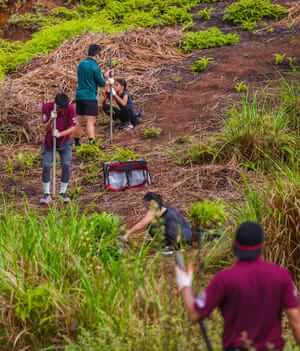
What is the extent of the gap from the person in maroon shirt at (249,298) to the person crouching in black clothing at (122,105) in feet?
33.2

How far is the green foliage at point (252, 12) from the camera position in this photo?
68.9ft

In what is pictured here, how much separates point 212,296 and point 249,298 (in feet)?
0.68

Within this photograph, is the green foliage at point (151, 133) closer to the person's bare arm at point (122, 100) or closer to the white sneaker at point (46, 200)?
the person's bare arm at point (122, 100)

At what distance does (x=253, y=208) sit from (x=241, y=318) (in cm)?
370

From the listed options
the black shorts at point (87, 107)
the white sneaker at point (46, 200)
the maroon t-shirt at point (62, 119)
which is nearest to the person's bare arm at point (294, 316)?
the maroon t-shirt at point (62, 119)

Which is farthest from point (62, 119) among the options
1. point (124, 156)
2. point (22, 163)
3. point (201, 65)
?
point (201, 65)

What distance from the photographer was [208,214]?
1042 cm

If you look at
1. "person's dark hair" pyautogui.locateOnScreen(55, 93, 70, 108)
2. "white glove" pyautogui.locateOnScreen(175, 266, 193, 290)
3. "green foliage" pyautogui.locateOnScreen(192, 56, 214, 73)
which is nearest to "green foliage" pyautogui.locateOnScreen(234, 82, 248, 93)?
"green foliage" pyautogui.locateOnScreen(192, 56, 214, 73)

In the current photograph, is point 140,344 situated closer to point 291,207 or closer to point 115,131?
point 291,207

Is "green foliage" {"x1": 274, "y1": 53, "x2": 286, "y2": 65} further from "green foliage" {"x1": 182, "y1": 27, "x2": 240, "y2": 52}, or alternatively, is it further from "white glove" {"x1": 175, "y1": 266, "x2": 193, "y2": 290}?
"white glove" {"x1": 175, "y1": 266, "x2": 193, "y2": 290}

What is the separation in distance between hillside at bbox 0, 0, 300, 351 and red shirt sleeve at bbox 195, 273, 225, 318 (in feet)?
2.90

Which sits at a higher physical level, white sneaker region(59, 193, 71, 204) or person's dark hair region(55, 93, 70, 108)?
person's dark hair region(55, 93, 70, 108)

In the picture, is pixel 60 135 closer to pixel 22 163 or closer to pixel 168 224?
pixel 168 224

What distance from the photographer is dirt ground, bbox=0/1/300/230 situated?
12.3 meters
